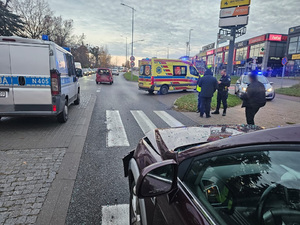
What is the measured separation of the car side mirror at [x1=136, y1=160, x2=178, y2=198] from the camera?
139 cm

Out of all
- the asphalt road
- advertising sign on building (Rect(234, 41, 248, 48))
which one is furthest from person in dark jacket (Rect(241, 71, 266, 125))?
advertising sign on building (Rect(234, 41, 248, 48))

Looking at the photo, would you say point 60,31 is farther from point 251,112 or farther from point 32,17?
point 251,112

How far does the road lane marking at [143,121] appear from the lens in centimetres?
658

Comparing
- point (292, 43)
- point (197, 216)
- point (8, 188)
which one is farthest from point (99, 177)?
point (292, 43)

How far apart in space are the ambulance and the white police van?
9.98 m

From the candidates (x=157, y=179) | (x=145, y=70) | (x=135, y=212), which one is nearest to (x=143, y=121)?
(x=135, y=212)

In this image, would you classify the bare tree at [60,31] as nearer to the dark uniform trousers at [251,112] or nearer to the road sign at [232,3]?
the road sign at [232,3]

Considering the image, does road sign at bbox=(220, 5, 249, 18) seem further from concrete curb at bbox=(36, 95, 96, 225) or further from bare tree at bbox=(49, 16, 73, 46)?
bare tree at bbox=(49, 16, 73, 46)

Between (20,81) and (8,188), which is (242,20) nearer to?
(20,81)

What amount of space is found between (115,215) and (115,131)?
12.0ft

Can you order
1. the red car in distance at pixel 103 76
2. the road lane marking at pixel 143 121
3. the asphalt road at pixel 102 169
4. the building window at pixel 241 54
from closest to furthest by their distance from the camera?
the asphalt road at pixel 102 169 → the road lane marking at pixel 143 121 → the red car in distance at pixel 103 76 → the building window at pixel 241 54

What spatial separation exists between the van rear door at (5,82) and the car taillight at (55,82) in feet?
3.32

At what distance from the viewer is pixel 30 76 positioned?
5395 millimetres

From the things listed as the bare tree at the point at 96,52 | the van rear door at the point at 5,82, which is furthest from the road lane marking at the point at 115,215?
the bare tree at the point at 96,52
